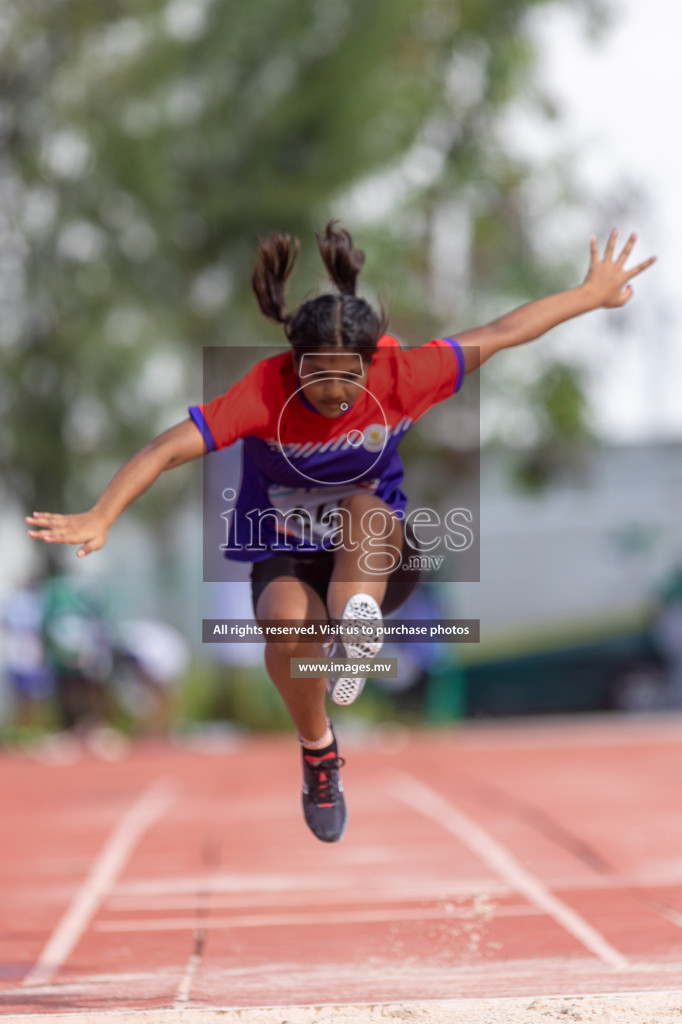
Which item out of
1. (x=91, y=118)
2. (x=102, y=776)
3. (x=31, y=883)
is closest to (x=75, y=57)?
(x=91, y=118)

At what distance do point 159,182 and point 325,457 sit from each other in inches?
427

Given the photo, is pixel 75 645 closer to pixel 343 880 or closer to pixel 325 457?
pixel 343 880

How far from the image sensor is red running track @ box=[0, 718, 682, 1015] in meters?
5.36

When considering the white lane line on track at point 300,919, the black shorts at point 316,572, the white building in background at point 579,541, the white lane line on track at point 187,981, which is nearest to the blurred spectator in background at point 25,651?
the white building in background at point 579,541

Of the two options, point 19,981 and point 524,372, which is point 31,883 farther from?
point 524,372

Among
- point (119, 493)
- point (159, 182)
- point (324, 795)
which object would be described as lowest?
point (324, 795)

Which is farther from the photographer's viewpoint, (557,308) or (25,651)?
(25,651)

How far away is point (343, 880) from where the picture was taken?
7.98 meters

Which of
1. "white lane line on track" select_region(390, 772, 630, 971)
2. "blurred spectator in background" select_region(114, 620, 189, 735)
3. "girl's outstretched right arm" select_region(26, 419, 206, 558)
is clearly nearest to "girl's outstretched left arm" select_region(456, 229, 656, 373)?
"girl's outstretched right arm" select_region(26, 419, 206, 558)

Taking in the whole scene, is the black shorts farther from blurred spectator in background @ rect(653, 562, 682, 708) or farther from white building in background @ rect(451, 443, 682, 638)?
white building in background @ rect(451, 443, 682, 638)

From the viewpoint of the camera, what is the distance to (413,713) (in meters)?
15.9

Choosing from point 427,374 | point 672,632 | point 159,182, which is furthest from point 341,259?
point 672,632

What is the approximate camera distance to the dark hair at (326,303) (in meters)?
4.38

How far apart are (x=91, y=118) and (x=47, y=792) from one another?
7666 millimetres
